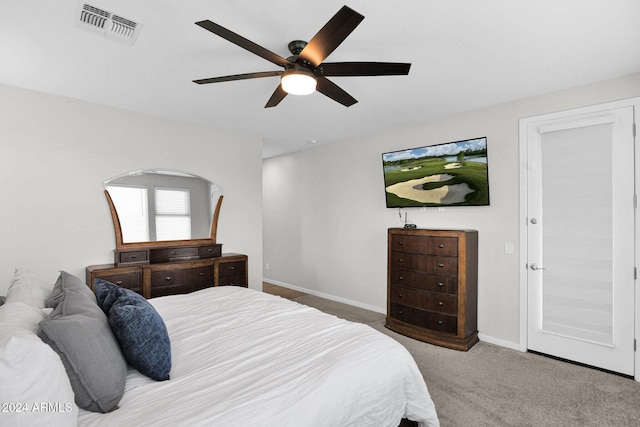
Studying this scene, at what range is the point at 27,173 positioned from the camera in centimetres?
305

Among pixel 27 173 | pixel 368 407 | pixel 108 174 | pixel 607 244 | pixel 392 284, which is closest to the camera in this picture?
pixel 368 407

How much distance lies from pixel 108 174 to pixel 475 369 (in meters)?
4.29

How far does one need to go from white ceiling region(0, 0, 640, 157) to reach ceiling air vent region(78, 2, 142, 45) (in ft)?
0.19

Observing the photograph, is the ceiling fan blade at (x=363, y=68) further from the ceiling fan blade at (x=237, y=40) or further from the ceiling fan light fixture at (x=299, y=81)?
the ceiling fan blade at (x=237, y=40)

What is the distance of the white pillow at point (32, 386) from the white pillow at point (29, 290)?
710 mm

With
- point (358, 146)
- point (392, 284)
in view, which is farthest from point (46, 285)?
point (358, 146)

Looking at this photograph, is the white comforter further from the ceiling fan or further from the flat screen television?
the flat screen television

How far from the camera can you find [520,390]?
2.55m

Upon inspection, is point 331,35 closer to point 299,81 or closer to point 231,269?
point 299,81

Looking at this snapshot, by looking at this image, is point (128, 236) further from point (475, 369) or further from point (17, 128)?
point (475, 369)

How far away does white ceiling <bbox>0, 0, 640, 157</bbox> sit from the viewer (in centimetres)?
187

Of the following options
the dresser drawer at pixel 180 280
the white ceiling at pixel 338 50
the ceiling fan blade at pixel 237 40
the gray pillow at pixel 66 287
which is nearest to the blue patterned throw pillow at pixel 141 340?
the gray pillow at pixel 66 287

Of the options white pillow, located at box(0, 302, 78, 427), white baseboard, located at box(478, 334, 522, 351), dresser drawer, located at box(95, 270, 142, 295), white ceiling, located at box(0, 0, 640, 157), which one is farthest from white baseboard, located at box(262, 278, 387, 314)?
white pillow, located at box(0, 302, 78, 427)

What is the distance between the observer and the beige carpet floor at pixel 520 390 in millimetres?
2203
